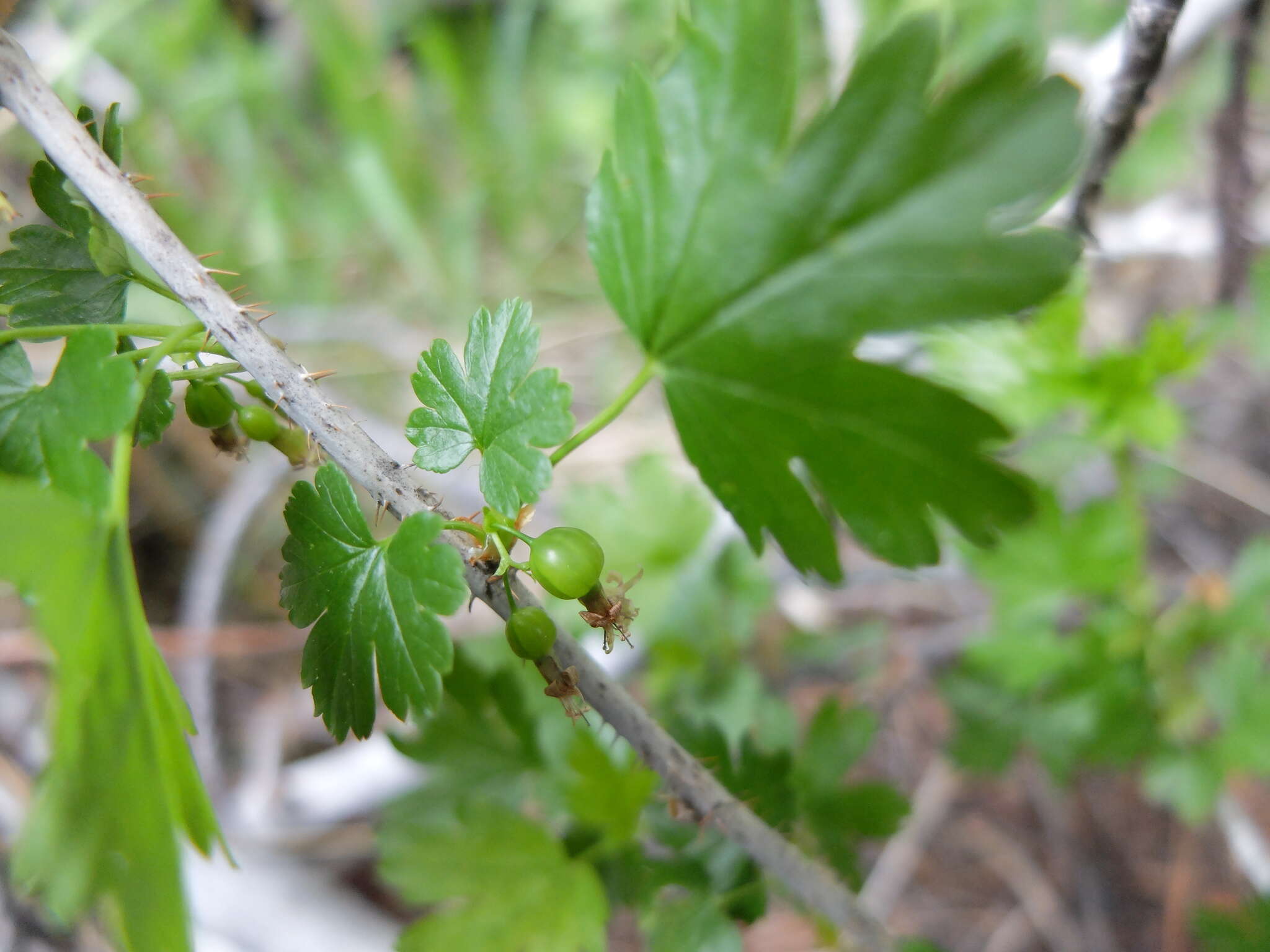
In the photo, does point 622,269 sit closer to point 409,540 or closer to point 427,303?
point 409,540

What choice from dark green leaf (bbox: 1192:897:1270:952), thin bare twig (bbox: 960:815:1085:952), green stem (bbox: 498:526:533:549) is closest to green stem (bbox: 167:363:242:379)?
green stem (bbox: 498:526:533:549)

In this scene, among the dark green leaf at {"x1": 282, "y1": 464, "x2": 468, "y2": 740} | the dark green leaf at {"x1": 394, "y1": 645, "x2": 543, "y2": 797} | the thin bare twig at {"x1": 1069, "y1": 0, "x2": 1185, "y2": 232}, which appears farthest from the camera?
the dark green leaf at {"x1": 394, "y1": 645, "x2": 543, "y2": 797}

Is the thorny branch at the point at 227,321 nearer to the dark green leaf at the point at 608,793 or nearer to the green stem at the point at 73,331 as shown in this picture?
the green stem at the point at 73,331

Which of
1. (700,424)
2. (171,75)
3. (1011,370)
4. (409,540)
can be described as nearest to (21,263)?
(409,540)

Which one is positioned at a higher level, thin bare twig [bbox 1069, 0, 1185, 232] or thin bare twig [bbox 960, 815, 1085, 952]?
thin bare twig [bbox 1069, 0, 1185, 232]

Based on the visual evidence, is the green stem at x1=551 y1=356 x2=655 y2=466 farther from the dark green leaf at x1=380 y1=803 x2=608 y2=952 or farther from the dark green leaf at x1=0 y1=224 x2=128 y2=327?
the dark green leaf at x1=380 y1=803 x2=608 y2=952

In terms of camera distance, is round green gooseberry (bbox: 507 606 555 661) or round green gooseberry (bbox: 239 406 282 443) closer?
round green gooseberry (bbox: 507 606 555 661)

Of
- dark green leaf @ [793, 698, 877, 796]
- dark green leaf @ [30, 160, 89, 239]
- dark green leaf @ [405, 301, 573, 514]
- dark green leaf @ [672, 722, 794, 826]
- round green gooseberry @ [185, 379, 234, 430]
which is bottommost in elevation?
dark green leaf @ [793, 698, 877, 796]

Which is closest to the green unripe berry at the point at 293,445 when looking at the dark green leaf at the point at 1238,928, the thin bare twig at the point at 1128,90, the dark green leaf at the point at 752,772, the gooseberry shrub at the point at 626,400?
the gooseberry shrub at the point at 626,400
